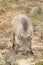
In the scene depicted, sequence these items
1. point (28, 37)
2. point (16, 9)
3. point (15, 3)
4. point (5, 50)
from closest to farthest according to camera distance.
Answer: point (28, 37) → point (5, 50) → point (16, 9) → point (15, 3)

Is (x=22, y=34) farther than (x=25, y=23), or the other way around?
(x=25, y=23)

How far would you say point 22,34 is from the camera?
10.3m

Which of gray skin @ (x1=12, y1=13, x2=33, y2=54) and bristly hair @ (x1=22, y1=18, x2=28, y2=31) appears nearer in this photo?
gray skin @ (x1=12, y1=13, x2=33, y2=54)

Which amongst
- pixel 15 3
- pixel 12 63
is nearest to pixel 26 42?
pixel 12 63

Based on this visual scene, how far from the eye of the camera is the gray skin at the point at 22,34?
33.7 ft

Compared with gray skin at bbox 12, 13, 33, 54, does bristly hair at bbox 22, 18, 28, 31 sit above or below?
above

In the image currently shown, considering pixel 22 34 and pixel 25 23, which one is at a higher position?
pixel 25 23

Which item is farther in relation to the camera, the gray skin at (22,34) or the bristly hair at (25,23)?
the bristly hair at (25,23)

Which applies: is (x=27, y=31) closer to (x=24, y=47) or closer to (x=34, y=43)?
(x=24, y=47)

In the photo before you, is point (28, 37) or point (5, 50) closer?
point (28, 37)

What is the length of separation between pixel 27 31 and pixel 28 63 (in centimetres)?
100

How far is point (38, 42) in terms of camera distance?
12297 millimetres

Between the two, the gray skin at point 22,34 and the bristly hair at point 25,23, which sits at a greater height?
the bristly hair at point 25,23

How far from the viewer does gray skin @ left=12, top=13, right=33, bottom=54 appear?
10266 mm
